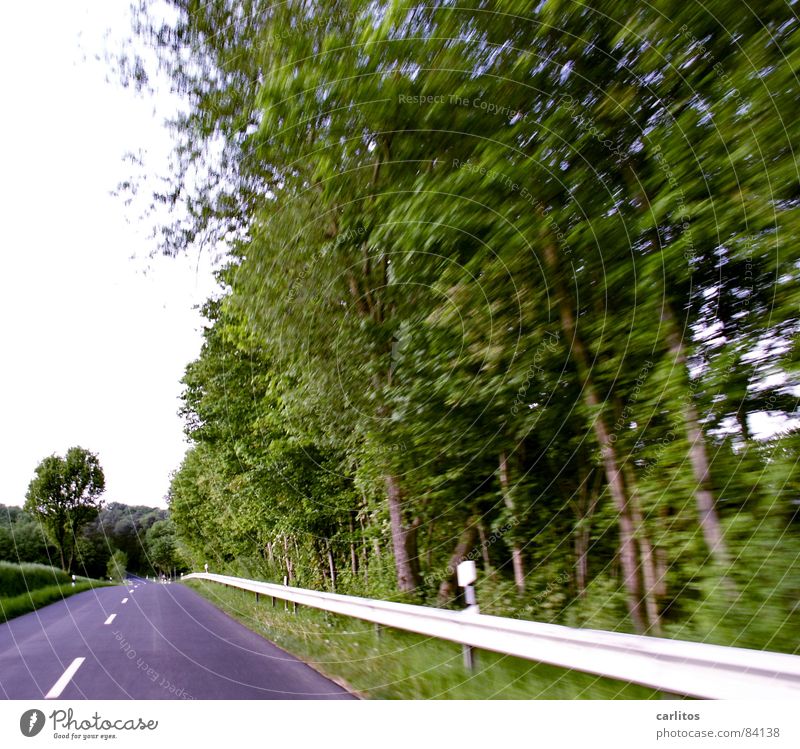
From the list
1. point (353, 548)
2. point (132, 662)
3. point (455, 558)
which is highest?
point (455, 558)

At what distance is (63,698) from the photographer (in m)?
2.39

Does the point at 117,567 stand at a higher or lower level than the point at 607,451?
lower

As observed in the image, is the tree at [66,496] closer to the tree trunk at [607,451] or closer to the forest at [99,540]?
the forest at [99,540]

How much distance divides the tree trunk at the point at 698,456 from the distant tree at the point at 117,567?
3423 mm

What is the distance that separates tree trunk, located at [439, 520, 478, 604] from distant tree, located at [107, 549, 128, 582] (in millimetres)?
3666

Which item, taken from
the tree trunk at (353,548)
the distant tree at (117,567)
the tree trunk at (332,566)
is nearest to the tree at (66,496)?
the distant tree at (117,567)

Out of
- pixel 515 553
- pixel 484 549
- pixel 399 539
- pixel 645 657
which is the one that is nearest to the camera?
pixel 645 657

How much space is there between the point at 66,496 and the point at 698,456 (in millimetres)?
3577

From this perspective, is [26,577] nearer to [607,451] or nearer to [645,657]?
[645,657]

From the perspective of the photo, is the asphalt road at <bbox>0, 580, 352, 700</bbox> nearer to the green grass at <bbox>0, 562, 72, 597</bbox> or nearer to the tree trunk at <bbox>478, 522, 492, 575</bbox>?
the green grass at <bbox>0, 562, 72, 597</bbox>

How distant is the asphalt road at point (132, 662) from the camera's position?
8.54ft

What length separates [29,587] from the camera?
265 cm

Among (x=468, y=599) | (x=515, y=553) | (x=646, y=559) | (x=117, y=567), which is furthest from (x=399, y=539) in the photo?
(x=117, y=567)

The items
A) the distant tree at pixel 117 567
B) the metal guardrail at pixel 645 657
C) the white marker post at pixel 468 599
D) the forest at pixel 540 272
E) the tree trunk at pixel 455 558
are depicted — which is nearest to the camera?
the metal guardrail at pixel 645 657
